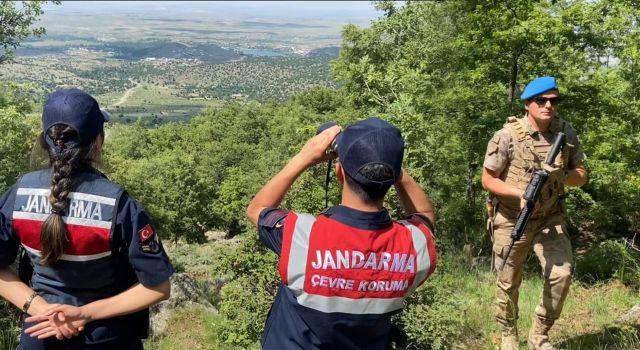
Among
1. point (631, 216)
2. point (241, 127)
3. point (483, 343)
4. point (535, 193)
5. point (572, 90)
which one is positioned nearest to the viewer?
point (535, 193)

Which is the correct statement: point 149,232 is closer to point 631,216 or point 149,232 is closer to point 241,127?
point 631,216

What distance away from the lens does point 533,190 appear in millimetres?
3854

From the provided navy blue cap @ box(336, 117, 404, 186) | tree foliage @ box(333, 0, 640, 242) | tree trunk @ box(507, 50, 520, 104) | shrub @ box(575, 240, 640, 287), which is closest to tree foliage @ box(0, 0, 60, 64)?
tree foliage @ box(333, 0, 640, 242)

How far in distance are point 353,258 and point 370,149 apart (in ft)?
1.32

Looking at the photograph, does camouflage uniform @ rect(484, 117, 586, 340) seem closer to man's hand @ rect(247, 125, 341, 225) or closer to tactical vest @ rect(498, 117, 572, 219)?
tactical vest @ rect(498, 117, 572, 219)

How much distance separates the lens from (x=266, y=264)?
7.57 metres

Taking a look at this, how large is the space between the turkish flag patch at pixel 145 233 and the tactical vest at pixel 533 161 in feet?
9.81

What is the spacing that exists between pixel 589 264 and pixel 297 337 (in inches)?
336

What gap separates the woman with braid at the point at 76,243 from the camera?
210 centimetres

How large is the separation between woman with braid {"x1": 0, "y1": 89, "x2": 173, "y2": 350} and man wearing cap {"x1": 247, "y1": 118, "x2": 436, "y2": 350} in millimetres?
588

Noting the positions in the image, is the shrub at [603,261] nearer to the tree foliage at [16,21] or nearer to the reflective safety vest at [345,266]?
the reflective safety vest at [345,266]

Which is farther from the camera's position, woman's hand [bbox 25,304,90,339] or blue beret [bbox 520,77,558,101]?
blue beret [bbox 520,77,558,101]

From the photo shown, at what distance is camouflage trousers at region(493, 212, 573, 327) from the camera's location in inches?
162

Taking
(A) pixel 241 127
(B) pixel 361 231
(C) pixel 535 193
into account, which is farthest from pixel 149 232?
(A) pixel 241 127
